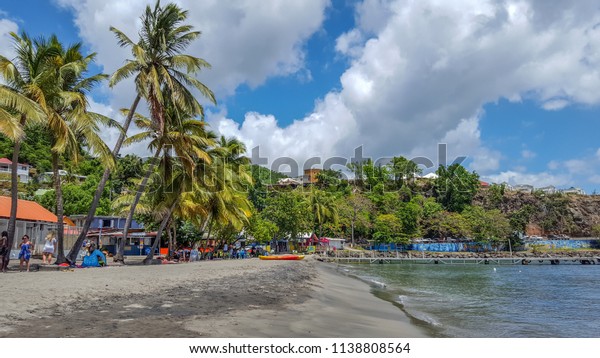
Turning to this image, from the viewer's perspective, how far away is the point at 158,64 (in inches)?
835

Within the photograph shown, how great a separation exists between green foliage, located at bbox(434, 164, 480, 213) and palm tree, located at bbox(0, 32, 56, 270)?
264 feet

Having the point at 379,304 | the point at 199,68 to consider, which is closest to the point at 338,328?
the point at 379,304

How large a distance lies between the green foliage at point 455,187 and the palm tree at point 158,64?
244ft

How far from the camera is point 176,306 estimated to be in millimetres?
8586

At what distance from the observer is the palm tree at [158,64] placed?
20.3 metres

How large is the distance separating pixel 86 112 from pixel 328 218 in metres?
51.9

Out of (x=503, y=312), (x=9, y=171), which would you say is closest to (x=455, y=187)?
(x=503, y=312)

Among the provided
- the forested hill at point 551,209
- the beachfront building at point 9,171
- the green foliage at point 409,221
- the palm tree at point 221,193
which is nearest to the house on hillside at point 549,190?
the forested hill at point 551,209

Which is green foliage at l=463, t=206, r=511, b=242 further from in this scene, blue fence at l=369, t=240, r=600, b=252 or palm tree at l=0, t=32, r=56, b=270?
palm tree at l=0, t=32, r=56, b=270

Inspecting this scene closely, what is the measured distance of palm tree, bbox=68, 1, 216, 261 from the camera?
798 inches

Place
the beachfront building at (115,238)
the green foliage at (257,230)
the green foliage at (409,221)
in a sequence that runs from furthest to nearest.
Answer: the green foliage at (409,221) → the green foliage at (257,230) → the beachfront building at (115,238)

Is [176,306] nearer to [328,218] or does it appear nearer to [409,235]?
[328,218]

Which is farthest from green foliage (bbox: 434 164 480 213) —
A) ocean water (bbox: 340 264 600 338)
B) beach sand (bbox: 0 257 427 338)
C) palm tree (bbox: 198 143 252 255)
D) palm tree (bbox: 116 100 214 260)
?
beach sand (bbox: 0 257 427 338)

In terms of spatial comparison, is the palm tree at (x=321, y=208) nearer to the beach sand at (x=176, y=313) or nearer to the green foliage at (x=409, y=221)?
the green foliage at (x=409, y=221)
